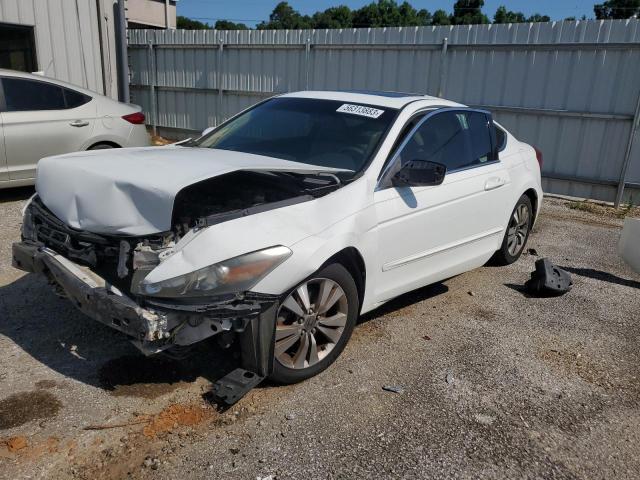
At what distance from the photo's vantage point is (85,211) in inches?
126

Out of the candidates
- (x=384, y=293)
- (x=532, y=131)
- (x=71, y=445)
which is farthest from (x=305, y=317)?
(x=532, y=131)

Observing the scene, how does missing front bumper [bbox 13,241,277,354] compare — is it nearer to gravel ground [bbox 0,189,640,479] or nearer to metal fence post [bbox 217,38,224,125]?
gravel ground [bbox 0,189,640,479]

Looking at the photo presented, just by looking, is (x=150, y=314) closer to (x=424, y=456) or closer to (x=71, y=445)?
(x=71, y=445)

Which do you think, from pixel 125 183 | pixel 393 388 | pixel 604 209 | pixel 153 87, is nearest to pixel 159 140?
pixel 153 87

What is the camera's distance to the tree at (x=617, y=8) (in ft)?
172

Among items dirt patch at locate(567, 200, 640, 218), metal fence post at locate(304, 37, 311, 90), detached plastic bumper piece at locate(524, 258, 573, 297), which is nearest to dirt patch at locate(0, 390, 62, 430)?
detached plastic bumper piece at locate(524, 258, 573, 297)

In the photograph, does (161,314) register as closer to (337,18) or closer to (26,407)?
(26,407)

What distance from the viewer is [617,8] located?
54281mm

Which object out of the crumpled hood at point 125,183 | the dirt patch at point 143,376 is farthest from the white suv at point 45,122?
the dirt patch at point 143,376

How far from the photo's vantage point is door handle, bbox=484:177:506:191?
15.7ft

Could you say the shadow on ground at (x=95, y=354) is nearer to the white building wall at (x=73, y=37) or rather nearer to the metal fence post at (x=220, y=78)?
the white building wall at (x=73, y=37)

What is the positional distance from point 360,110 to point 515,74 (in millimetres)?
6044

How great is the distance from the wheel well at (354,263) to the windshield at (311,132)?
637 millimetres

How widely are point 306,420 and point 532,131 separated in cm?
775
